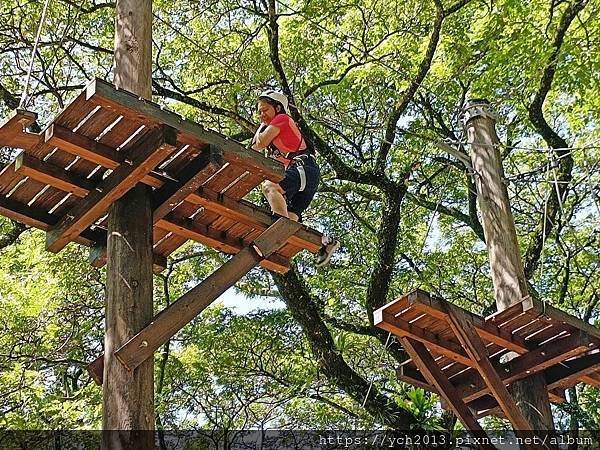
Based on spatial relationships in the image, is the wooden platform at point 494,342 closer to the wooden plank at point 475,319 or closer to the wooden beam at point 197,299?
the wooden plank at point 475,319

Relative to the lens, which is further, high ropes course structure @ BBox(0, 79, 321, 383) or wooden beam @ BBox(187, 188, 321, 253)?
wooden beam @ BBox(187, 188, 321, 253)

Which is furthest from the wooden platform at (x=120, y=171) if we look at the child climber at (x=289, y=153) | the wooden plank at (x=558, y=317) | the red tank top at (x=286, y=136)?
the wooden plank at (x=558, y=317)

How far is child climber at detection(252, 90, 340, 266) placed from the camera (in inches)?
209

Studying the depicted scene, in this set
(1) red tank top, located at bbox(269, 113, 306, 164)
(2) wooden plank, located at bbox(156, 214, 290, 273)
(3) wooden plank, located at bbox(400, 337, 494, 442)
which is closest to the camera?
(2) wooden plank, located at bbox(156, 214, 290, 273)

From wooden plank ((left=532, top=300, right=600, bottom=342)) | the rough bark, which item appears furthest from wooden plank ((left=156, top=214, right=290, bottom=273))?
the rough bark

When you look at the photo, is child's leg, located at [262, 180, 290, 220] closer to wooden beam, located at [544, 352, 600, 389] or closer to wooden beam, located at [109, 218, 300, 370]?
wooden beam, located at [109, 218, 300, 370]

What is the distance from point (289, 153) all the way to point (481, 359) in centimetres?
195

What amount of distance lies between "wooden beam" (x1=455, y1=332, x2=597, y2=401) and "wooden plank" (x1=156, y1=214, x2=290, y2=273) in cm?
200

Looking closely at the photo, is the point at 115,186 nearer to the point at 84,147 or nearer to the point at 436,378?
the point at 84,147

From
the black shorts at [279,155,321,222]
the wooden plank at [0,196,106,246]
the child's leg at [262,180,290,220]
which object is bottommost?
the wooden plank at [0,196,106,246]

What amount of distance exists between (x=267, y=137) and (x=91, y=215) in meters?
1.40

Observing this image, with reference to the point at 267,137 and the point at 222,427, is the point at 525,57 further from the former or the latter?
the point at 222,427

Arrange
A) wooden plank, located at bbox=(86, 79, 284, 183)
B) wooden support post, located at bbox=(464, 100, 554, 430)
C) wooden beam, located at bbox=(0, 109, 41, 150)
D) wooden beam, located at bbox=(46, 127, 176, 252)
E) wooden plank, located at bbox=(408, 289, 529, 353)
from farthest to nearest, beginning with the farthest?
wooden support post, located at bbox=(464, 100, 554, 430)
wooden plank, located at bbox=(408, 289, 529, 353)
wooden beam, located at bbox=(46, 127, 176, 252)
wooden beam, located at bbox=(0, 109, 41, 150)
wooden plank, located at bbox=(86, 79, 284, 183)

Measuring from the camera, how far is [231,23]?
9.89 m
